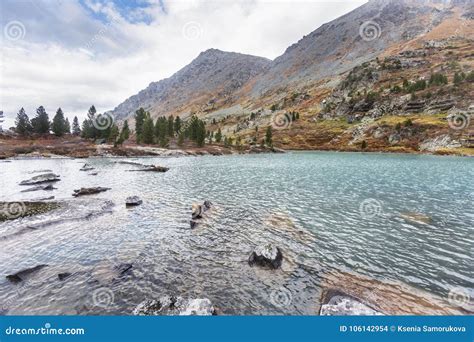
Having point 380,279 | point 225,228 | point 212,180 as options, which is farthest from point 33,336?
point 212,180

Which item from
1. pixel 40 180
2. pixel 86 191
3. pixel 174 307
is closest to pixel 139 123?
pixel 40 180

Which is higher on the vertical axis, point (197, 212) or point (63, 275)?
point (197, 212)

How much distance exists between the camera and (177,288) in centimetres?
1311

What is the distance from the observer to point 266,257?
1537cm

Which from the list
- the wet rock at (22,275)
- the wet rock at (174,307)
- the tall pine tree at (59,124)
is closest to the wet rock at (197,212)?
the wet rock at (22,275)

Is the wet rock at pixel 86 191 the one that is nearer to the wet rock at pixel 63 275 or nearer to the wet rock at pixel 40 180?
the wet rock at pixel 40 180

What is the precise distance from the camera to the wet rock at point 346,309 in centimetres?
1041

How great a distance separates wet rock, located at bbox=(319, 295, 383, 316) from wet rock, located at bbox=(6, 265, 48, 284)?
15.2 m

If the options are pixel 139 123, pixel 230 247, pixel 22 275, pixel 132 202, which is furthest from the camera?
pixel 139 123

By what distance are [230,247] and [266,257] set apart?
351cm

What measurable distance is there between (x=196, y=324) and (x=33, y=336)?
5847mm

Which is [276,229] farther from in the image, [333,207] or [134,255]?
[134,255]

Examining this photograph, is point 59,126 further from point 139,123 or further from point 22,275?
point 22,275

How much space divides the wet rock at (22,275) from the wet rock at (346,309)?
50.0 feet
